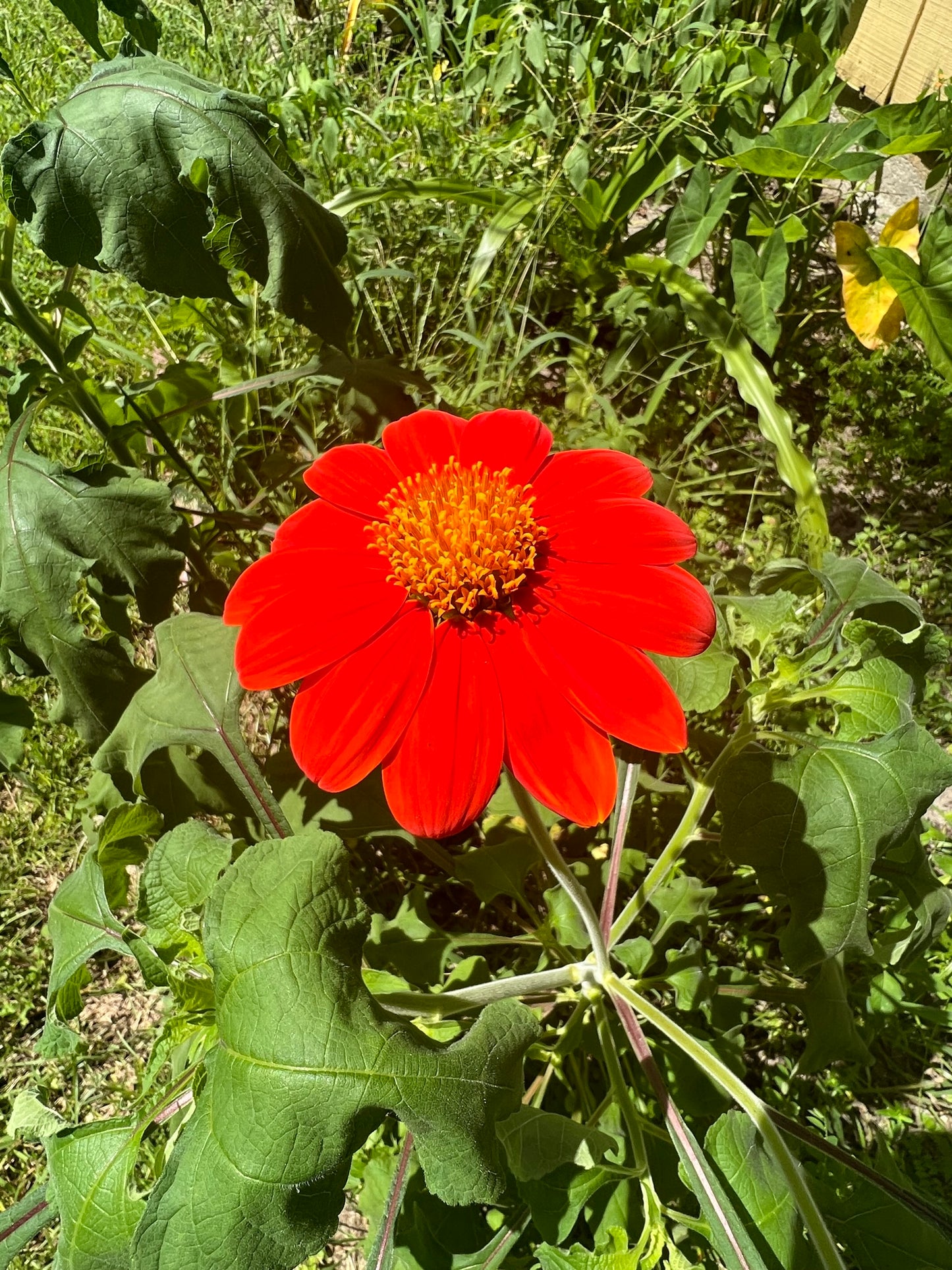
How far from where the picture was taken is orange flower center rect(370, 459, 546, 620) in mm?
1019

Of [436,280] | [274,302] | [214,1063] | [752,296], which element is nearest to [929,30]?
[752,296]

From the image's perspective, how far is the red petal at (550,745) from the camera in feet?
3.08

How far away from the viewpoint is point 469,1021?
128 centimetres

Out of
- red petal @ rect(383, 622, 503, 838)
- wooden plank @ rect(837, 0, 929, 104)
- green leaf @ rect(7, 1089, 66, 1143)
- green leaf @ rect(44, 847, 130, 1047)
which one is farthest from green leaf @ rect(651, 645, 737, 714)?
A: wooden plank @ rect(837, 0, 929, 104)

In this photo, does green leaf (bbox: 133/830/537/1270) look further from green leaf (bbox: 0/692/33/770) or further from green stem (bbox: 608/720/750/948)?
green leaf (bbox: 0/692/33/770)

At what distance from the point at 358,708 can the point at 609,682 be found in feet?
0.90

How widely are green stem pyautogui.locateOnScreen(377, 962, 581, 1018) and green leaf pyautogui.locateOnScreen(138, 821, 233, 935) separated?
0.23 metres

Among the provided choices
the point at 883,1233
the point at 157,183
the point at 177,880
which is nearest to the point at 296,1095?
the point at 177,880

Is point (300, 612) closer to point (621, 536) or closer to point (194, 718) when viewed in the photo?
point (194, 718)

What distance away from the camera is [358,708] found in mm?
989

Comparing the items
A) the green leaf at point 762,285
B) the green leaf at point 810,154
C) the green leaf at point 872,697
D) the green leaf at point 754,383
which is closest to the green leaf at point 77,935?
the green leaf at point 872,697

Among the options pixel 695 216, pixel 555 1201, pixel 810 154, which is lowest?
pixel 555 1201

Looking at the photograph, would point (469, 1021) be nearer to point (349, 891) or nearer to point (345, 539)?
point (349, 891)

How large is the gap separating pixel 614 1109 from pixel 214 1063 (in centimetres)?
69
